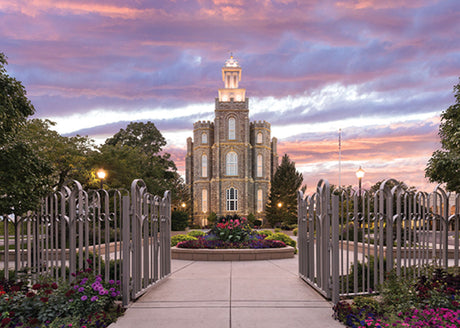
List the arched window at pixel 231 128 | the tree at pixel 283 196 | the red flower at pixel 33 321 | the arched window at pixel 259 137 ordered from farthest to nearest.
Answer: the arched window at pixel 259 137, the arched window at pixel 231 128, the tree at pixel 283 196, the red flower at pixel 33 321

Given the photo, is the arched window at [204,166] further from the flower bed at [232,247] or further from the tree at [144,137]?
the flower bed at [232,247]

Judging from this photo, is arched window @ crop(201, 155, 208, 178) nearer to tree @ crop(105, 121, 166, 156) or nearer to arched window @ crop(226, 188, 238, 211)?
arched window @ crop(226, 188, 238, 211)

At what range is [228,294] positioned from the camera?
27.4ft

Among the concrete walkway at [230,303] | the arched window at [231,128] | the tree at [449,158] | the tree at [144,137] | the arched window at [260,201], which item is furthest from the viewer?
the arched window at [260,201]

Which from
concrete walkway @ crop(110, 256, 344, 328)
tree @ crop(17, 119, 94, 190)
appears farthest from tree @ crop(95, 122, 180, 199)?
concrete walkway @ crop(110, 256, 344, 328)

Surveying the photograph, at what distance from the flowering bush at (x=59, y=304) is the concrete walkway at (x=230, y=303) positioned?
46cm

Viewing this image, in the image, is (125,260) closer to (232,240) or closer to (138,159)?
(232,240)

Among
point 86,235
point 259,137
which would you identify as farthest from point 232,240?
point 259,137

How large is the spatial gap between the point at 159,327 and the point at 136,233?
2.17m

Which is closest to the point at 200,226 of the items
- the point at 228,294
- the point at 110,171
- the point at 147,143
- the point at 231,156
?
the point at 231,156

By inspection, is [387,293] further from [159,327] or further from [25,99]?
[25,99]

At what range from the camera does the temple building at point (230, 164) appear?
193 ft

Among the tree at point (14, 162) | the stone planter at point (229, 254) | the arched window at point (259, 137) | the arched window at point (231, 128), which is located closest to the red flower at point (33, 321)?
the tree at point (14, 162)

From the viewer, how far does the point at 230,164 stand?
59.3 metres
